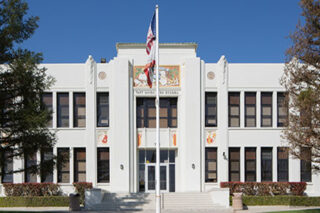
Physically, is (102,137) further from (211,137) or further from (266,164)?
(266,164)

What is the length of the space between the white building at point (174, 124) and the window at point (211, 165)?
70 mm

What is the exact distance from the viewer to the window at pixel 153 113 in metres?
27.9

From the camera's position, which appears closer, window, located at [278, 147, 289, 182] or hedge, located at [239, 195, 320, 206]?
hedge, located at [239, 195, 320, 206]

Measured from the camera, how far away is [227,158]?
27.2 m

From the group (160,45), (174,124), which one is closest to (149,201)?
(174,124)

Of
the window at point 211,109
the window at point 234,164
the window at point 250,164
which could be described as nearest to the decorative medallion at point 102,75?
the window at point 211,109

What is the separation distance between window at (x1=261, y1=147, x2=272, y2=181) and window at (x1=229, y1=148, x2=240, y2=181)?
1.71 metres

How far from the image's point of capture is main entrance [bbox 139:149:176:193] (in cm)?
2780

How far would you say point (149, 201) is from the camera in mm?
24531

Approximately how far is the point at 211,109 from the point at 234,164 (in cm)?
425

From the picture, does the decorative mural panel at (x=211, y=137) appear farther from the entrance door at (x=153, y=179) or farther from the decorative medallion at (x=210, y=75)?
the decorative medallion at (x=210, y=75)

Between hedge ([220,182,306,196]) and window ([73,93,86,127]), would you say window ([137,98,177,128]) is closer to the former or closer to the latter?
window ([73,93,86,127])

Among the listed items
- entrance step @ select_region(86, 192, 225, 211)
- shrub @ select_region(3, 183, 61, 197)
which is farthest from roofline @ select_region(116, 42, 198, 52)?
shrub @ select_region(3, 183, 61, 197)

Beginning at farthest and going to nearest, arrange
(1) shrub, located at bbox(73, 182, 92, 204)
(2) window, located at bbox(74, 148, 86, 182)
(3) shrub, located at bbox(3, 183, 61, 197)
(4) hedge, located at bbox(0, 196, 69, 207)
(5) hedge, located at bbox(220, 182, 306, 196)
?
(2) window, located at bbox(74, 148, 86, 182) → (5) hedge, located at bbox(220, 182, 306, 196) → (1) shrub, located at bbox(73, 182, 92, 204) → (3) shrub, located at bbox(3, 183, 61, 197) → (4) hedge, located at bbox(0, 196, 69, 207)
